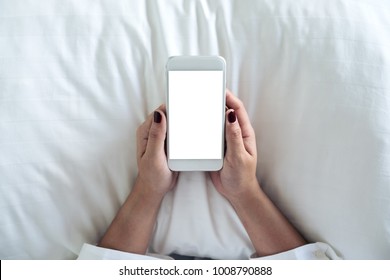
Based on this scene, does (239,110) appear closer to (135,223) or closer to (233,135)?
(233,135)

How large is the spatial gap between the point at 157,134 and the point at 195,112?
0.06m

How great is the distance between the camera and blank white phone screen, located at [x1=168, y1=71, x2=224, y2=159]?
0.62 metres

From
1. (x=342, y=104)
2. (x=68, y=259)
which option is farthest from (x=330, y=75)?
(x=68, y=259)

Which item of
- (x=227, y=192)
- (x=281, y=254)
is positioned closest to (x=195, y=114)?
(x=227, y=192)

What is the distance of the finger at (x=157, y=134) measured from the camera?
613mm

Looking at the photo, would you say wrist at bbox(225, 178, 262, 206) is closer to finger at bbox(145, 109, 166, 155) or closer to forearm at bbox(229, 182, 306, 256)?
forearm at bbox(229, 182, 306, 256)

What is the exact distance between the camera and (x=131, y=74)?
0.67m

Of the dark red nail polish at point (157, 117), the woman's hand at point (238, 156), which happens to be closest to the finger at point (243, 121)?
the woman's hand at point (238, 156)

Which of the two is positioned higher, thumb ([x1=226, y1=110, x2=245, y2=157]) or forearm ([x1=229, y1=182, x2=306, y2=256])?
thumb ([x1=226, y1=110, x2=245, y2=157])

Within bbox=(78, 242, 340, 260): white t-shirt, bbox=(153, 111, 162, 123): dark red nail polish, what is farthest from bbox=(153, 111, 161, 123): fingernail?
bbox=(78, 242, 340, 260): white t-shirt

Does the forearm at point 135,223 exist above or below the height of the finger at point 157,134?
below

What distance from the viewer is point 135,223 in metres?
0.69

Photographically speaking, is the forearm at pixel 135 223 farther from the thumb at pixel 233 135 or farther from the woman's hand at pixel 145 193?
the thumb at pixel 233 135

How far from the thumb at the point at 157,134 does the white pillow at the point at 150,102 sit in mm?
64
